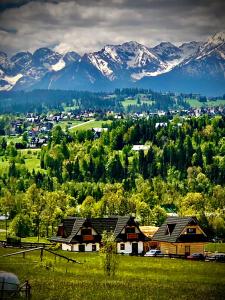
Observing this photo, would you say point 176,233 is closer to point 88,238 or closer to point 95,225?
point 95,225

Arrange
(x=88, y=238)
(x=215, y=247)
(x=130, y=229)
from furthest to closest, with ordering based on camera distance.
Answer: (x=215, y=247) < (x=130, y=229) < (x=88, y=238)

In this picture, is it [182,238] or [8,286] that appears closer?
[8,286]

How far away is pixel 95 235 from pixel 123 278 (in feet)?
112

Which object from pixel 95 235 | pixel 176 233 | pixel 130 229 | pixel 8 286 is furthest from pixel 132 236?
pixel 8 286

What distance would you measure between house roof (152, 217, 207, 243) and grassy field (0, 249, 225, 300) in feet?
44.1

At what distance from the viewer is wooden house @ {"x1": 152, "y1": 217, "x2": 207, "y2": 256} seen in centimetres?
8469

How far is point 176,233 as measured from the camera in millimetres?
85812

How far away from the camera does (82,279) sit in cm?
5256

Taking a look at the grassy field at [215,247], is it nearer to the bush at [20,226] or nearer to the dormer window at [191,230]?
the dormer window at [191,230]

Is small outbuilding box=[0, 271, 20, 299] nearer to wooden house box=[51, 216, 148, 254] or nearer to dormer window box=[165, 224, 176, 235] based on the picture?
wooden house box=[51, 216, 148, 254]

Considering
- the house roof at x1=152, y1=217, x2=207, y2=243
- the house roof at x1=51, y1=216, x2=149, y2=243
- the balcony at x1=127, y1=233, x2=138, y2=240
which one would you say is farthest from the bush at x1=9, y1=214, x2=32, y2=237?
the house roof at x1=152, y1=217, x2=207, y2=243

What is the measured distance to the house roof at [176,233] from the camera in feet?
279

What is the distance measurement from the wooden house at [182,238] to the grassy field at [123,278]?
1291 centimetres

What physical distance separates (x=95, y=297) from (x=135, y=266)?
73.2ft
